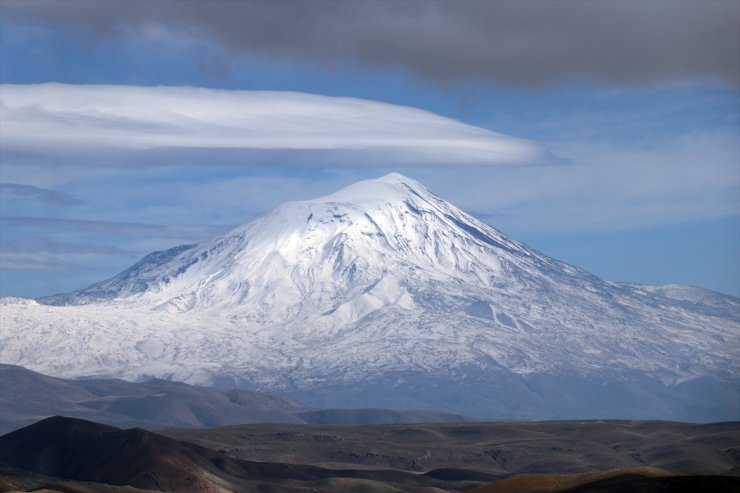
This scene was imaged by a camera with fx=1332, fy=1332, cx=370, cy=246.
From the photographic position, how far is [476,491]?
416 ft

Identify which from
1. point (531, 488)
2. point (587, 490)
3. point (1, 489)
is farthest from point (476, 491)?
point (1, 489)

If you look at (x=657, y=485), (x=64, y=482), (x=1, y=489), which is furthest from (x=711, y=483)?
(x=64, y=482)

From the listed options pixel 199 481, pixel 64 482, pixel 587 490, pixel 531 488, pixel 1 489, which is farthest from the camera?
pixel 199 481

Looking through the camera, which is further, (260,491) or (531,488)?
(260,491)

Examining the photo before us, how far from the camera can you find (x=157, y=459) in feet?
651

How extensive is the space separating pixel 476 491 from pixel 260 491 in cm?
7866

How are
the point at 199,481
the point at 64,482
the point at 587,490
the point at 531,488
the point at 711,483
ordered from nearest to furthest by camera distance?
the point at 711,483 → the point at 587,490 → the point at 531,488 → the point at 64,482 → the point at 199,481

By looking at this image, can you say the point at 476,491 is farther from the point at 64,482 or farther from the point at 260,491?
the point at 260,491

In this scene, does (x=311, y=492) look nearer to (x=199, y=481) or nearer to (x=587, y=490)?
(x=199, y=481)

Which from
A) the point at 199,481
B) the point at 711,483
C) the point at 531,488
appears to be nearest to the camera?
the point at 711,483

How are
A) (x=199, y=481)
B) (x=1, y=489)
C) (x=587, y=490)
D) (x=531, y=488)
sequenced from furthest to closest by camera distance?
(x=199, y=481) < (x=1, y=489) < (x=531, y=488) < (x=587, y=490)

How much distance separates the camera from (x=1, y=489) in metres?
145

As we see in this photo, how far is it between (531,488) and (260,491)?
85.0 m

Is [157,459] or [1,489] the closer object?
[1,489]
